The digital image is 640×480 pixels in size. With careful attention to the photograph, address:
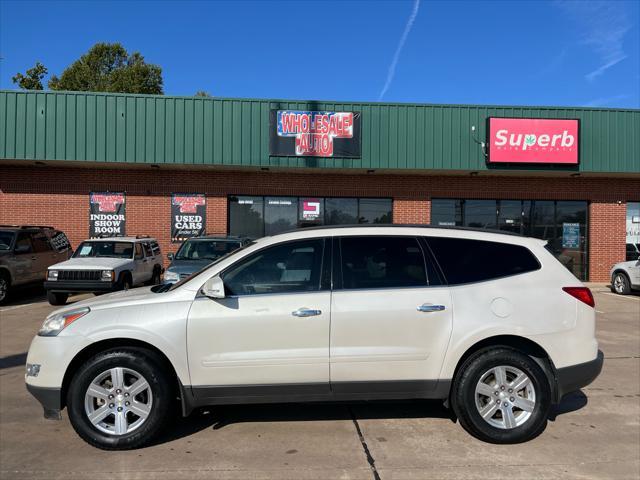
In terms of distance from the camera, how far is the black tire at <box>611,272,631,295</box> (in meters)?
14.3

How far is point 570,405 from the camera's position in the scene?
504 centimetres

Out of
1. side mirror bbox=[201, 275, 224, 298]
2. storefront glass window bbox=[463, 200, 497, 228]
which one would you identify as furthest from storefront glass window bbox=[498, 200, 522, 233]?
side mirror bbox=[201, 275, 224, 298]

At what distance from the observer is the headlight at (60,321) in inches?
158

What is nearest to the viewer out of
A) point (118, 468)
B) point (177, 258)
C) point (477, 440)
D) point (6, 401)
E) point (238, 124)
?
point (118, 468)

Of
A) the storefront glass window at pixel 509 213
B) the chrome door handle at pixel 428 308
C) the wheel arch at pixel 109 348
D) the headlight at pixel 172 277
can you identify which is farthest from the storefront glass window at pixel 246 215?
the chrome door handle at pixel 428 308

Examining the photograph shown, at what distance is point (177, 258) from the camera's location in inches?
427

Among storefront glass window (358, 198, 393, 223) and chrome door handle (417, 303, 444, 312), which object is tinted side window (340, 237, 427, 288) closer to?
chrome door handle (417, 303, 444, 312)

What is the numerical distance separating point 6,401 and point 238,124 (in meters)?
11.4

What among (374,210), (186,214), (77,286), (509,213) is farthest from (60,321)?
(509,213)

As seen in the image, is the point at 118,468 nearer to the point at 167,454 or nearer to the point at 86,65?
the point at 167,454

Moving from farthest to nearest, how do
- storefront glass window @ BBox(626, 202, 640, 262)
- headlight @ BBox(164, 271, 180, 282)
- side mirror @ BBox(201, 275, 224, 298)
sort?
storefront glass window @ BBox(626, 202, 640, 262)
headlight @ BBox(164, 271, 180, 282)
side mirror @ BBox(201, 275, 224, 298)

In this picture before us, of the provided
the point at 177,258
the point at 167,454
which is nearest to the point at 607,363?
the point at 167,454

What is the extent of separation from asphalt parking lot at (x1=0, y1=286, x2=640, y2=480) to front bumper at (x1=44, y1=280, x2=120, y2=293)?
5402 millimetres

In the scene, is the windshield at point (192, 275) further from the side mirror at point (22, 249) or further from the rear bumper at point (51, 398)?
the side mirror at point (22, 249)
